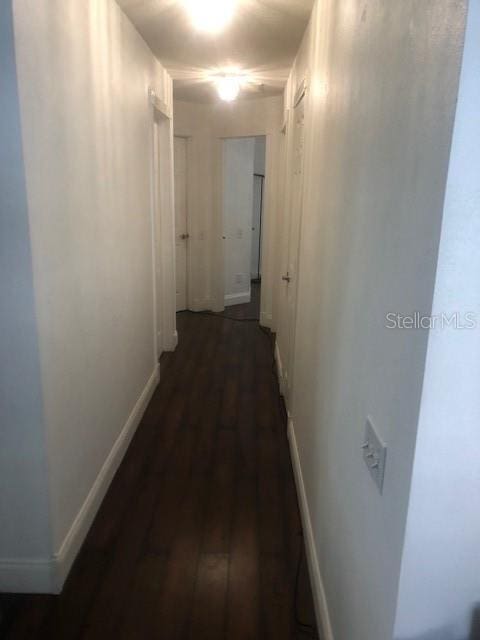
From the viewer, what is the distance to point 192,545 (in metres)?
2.08

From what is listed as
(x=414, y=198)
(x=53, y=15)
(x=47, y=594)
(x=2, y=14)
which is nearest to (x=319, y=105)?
(x=53, y=15)

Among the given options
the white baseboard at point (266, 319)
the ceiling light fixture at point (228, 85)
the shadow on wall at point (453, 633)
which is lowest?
the white baseboard at point (266, 319)

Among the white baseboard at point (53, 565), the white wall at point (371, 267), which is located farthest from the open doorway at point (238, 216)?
the white baseboard at point (53, 565)

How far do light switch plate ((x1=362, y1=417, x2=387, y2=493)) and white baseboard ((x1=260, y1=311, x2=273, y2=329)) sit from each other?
4.32 m

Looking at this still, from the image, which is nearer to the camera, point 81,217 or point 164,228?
point 81,217

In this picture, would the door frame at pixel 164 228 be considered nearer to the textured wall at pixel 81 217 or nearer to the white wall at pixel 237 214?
the textured wall at pixel 81 217

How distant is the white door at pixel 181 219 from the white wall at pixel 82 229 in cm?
256

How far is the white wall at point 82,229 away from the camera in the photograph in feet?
5.21

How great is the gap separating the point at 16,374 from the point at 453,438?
140 centimetres

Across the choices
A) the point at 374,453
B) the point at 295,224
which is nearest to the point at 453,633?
the point at 374,453

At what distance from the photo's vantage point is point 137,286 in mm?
3098

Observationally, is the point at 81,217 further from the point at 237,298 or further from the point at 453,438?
the point at 237,298

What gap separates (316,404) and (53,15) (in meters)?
1.76

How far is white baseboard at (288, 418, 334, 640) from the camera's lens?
1.59 metres
